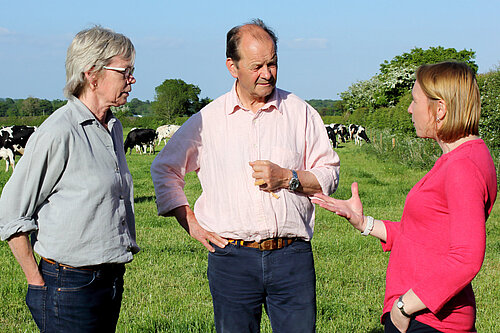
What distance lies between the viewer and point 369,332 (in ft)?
15.9

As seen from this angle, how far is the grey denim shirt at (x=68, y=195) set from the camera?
2.69 meters

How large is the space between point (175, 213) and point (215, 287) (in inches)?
22.7

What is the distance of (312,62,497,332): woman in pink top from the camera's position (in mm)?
2350

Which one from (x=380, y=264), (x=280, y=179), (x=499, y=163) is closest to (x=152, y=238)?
(x=380, y=264)

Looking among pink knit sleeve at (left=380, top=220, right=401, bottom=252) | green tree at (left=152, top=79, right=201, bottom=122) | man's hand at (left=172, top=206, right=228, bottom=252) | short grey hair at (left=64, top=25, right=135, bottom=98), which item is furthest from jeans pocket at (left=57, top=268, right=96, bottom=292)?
green tree at (left=152, top=79, right=201, bottom=122)

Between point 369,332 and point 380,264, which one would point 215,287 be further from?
point 380,264

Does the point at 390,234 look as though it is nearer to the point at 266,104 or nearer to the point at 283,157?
the point at 283,157

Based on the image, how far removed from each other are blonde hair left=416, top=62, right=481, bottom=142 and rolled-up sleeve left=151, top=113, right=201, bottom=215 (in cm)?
152

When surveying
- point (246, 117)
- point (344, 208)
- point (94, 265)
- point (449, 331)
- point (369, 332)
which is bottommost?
point (369, 332)

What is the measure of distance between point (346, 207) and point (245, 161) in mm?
657

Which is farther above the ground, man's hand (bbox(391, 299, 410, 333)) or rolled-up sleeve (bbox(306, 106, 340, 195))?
rolled-up sleeve (bbox(306, 106, 340, 195))

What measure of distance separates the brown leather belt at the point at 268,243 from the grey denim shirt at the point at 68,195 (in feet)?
2.28

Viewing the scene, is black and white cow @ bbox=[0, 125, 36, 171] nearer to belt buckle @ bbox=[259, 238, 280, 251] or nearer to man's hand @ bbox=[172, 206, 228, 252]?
man's hand @ bbox=[172, 206, 228, 252]

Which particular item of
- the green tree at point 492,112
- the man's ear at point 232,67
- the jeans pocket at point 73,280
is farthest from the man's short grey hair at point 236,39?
the green tree at point 492,112
